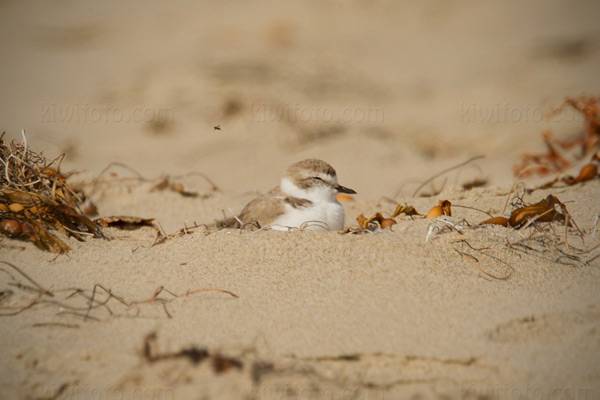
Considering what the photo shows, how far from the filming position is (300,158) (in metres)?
7.37

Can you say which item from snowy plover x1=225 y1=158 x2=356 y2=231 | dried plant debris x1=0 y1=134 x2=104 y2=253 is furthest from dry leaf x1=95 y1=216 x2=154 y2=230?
snowy plover x1=225 y1=158 x2=356 y2=231

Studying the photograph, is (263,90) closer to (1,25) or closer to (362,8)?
(362,8)

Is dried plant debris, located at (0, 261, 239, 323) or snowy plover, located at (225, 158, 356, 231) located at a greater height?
snowy plover, located at (225, 158, 356, 231)

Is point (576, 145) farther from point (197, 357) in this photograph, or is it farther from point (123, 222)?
point (197, 357)

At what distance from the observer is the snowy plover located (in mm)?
4137

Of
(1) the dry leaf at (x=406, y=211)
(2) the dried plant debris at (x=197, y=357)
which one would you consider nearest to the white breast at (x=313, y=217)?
(1) the dry leaf at (x=406, y=211)

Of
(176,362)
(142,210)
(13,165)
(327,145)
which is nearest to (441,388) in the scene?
(176,362)

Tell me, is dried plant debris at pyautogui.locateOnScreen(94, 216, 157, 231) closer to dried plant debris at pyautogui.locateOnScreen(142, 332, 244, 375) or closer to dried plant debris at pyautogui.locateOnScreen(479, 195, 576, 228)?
dried plant debris at pyautogui.locateOnScreen(142, 332, 244, 375)

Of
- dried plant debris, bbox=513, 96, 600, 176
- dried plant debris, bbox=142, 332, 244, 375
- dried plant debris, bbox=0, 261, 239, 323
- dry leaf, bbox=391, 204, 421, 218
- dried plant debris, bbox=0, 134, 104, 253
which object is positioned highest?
dried plant debris, bbox=513, 96, 600, 176

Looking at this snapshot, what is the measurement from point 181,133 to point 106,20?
7.85 meters

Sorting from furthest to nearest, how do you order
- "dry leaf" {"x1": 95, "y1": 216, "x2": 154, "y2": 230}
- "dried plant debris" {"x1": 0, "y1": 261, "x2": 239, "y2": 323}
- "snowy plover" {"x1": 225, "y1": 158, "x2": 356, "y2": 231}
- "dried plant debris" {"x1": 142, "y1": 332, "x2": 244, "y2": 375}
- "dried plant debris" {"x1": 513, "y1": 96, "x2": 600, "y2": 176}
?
"dried plant debris" {"x1": 513, "y1": 96, "x2": 600, "y2": 176} < "snowy plover" {"x1": 225, "y1": 158, "x2": 356, "y2": 231} < "dry leaf" {"x1": 95, "y1": 216, "x2": 154, "y2": 230} < "dried plant debris" {"x1": 0, "y1": 261, "x2": 239, "y2": 323} < "dried plant debris" {"x1": 142, "y1": 332, "x2": 244, "y2": 375}

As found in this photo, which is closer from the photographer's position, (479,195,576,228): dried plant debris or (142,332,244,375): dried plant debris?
(142,332,244,375): dried plant debris

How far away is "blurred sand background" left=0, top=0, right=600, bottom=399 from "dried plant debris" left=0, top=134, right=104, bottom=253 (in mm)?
113

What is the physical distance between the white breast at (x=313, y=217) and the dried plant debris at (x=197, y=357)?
185cm
